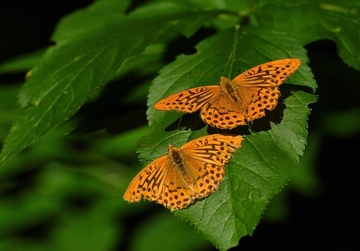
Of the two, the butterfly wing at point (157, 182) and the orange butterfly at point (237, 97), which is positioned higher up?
the orange butterfly at point (237, 97)

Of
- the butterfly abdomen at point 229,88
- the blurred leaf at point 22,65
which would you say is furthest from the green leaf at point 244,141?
the blurred leaf at point 22,65

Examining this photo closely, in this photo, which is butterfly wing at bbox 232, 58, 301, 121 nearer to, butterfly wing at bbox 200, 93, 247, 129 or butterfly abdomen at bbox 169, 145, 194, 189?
butterfly wing at bbox 200, 93, 247, 129

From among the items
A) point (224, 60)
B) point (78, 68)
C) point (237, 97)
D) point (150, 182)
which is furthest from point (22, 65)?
point (237, 97)

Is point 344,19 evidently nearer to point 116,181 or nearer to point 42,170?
point 116,181

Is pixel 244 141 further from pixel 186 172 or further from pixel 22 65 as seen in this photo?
pixel 22 65

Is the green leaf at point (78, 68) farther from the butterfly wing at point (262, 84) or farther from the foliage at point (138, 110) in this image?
the butterfly wing at point (262, 84)
